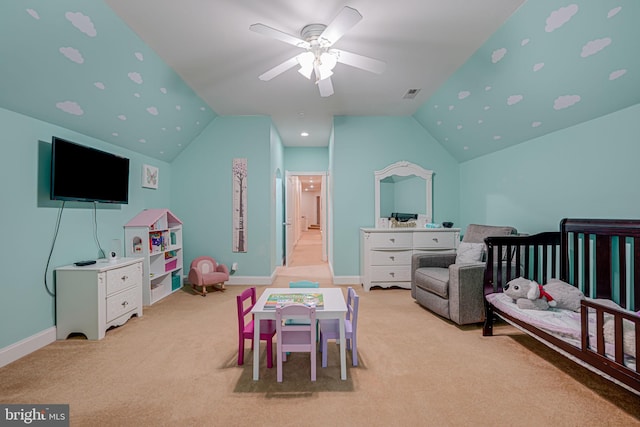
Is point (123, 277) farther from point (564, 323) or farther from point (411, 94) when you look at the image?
point (411, 94)

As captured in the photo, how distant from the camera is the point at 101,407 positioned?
5.46 ft

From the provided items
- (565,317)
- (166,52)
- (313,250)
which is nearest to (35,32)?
(166,52)

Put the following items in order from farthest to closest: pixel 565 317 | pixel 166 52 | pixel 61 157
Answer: pixel 166 52 → pixel 61 157 → pixel 565 317

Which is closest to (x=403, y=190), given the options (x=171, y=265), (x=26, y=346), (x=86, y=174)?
(x=171, y=265)

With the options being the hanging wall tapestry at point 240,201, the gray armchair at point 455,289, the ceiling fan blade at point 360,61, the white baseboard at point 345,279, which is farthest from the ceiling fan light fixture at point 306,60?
the white baseboard at point 345,279

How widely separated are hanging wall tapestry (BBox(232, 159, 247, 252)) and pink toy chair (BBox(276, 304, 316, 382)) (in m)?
2.71

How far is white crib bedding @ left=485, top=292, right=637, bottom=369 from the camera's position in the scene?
5.06 ft

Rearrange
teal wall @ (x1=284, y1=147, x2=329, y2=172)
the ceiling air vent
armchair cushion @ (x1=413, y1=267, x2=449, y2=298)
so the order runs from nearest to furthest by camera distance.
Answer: armchair cushion @ (x1=413, y1=267, x2=449, y2=298) < the ceiling air vent < teal wall @ (x1=284, y1=147, x2=329, y2=172)

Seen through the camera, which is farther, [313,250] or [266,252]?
[313,250]

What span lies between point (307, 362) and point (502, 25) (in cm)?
308

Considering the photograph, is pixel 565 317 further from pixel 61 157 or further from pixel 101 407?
pixel 61 157

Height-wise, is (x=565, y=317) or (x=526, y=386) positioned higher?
(x=565, y=317)

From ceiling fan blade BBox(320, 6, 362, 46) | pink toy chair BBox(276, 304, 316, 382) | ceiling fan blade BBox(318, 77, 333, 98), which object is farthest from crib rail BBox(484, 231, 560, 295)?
ceiling fan blade BBox(320, 6, 362, 46)

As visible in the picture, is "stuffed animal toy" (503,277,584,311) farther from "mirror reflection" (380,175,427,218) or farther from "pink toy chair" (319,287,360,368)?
"mirror reflection" (380,175,427,218)
